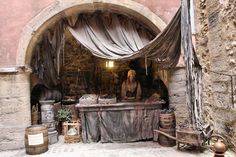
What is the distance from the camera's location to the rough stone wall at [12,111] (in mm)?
4641

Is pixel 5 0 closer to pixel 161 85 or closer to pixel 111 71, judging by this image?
pixel 111 71

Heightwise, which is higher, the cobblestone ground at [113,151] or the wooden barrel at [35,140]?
the wooden barrel at [35,140]

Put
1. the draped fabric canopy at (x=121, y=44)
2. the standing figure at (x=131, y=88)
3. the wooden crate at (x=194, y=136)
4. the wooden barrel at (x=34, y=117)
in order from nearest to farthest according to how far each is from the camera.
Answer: the draped fabric canopy at (x=121, y=44)
the wooden crate at (x=194, y=136)
the wooden barrel at (x=34, y=117)
the standing figure at (x=131, y=88)

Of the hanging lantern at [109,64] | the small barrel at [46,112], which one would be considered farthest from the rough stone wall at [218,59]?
the small barrel at [46,112]

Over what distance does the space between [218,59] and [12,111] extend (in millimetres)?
4349

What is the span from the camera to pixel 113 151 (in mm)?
4445

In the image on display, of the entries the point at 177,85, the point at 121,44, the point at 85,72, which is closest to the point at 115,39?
the point at 121,44

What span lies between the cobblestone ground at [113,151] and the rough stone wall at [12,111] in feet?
0.76

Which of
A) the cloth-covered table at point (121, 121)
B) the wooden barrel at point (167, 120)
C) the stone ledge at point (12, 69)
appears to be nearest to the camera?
the stone ledge at point (12, 69)

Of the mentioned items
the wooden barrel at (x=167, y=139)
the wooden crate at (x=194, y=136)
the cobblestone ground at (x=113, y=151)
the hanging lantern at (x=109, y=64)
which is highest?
the hanging lantern at (x=109, y=64)

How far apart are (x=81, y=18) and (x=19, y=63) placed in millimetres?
1730

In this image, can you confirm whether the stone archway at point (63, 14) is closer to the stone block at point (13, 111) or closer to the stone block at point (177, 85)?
the stone block at point (13, 111)

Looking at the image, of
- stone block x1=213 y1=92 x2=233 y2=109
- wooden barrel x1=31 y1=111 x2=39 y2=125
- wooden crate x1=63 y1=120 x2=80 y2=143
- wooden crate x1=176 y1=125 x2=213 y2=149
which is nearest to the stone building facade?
stone block x1=213 y1=92 x2=233 y2=109

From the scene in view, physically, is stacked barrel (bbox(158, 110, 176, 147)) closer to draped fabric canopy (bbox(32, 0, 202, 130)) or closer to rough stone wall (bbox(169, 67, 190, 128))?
rough stone wall (bbox(169, 67, 190, 128))
